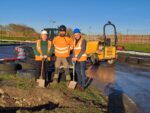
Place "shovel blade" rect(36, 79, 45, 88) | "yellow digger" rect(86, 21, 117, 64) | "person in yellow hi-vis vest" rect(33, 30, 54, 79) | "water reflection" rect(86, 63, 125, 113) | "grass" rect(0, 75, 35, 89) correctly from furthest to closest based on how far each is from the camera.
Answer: "yellow digger" rect(86, 21, 117, 64) → "person in yellow hi-vis vest" rect(33, 30, 54, 79) → "shovel blade" rect(36, 79, 45, 88) → "grass" rect(0, 75, 35, 89) → "water reflection" rect(86, 63, 125, 113)

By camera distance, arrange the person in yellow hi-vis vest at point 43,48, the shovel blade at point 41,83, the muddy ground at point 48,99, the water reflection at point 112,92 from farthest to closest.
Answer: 1. the person in yellow hi-vis vest at point 43,48
2. the shovel blade at point 41,83
3. the water reflection at point 112,92
4. the muddy ground at point 48,99

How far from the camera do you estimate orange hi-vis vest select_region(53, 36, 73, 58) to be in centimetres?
1245

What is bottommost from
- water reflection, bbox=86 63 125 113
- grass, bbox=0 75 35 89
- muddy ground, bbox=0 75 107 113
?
water reflection, bbox=86 63 125 113

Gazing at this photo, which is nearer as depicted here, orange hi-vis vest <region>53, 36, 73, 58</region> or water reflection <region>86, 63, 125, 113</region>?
water reflection <region>86, 63, 125, 113</region>

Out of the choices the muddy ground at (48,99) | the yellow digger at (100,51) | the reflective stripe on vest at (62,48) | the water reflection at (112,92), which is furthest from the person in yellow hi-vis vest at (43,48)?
the yellow digger at (100,51)

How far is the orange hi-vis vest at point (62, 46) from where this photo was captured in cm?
1245

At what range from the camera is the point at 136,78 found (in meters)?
17.3

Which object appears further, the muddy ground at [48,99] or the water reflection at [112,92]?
the water reflection at [112,92]

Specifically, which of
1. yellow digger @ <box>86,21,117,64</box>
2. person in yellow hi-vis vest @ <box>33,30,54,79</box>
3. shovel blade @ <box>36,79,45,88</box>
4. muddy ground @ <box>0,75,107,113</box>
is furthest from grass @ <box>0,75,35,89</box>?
yellow digger @ <box>86,21,117,64</box>

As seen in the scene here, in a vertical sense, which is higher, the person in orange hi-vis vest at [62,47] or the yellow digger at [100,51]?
the person in orange hi-vis vest at [62,47]

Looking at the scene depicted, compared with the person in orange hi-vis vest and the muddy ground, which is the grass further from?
the person in orange hi-vis vest

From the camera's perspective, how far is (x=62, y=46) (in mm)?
12477

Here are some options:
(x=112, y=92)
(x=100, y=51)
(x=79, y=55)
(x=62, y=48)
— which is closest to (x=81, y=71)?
(x=79, y=55)

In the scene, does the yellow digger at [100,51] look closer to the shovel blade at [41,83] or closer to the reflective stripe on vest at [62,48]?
the reflective stripe on vest at [62,48]
